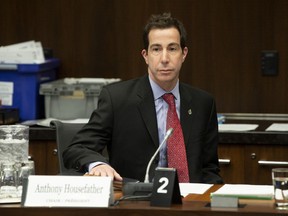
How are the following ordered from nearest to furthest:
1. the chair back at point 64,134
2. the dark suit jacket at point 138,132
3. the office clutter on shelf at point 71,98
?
the dark suit jacket at point 138,132 → the chair back at point 64,134 → the office clutter on shelf at point 71,98

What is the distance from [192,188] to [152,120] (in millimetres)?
601

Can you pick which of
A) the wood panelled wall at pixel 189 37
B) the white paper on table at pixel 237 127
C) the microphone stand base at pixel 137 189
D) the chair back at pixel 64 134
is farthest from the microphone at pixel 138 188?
the wood panelled wall at pixel 189 37

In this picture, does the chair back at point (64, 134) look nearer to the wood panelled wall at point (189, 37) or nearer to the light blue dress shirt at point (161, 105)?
the light blue dress shirt at point (161, 105)

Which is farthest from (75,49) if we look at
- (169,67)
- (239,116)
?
(169,67)

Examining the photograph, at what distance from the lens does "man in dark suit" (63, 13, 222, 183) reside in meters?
4.36

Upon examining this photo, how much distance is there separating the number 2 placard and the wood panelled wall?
3054 mm

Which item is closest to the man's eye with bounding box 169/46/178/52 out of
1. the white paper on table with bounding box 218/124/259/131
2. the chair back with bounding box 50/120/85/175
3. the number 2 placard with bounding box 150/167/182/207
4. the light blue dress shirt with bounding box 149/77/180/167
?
the light blue dress shirt with bounding box 149/77/180/167

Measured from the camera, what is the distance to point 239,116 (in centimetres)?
630

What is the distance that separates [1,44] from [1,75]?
0.46 meters

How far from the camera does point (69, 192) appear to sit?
130 inches

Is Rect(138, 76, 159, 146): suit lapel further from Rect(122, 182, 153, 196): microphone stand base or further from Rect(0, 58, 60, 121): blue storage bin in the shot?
Rect(0, 58, 60, 121): blue storage bin

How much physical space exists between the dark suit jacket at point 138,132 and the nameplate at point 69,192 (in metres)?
0.98

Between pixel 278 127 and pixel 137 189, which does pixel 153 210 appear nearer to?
pixel 137 189

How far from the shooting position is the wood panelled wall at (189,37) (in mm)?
6258
